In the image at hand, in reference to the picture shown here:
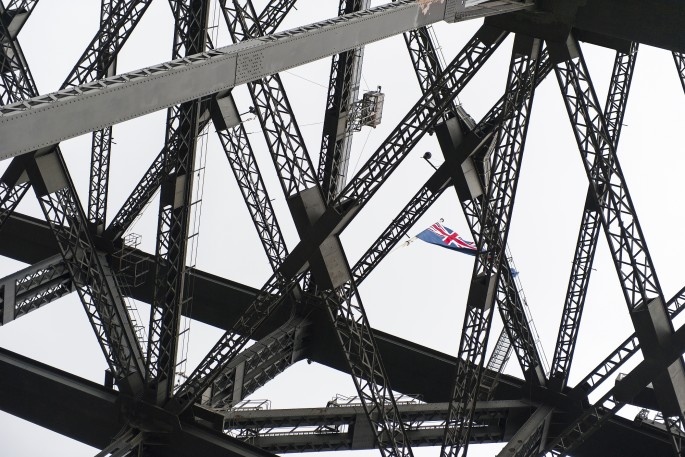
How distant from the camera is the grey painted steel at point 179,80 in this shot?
12.0 m

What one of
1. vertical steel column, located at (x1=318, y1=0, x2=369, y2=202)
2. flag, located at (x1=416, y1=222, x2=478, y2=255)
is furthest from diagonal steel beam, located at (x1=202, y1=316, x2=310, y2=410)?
flag, located at (x1=416, y1=222, x2=478, y2=255)

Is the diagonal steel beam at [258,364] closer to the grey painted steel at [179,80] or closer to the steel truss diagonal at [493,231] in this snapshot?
the steel truss diagonal at [493,231]

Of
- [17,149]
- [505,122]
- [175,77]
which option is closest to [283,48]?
[175,77]

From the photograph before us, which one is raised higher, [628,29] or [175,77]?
[628,29]

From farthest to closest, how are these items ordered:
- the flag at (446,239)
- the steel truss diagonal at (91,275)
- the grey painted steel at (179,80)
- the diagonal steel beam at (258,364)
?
1. the flag at (446,239)
2. the diagonal steel beam at (258,364)
3. the steel truss diagonal at (91,275)
4. the grey painted steel at (179,80)

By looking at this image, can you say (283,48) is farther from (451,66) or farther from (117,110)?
(451,66)

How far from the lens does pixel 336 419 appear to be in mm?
23531

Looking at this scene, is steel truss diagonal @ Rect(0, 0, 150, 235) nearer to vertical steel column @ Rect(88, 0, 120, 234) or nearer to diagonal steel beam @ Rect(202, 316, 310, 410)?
vertical steel column @ Rect(88, 0, 120, 234)

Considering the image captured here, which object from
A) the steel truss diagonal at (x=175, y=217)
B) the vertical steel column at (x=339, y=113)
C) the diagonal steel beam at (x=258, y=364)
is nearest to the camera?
the steel truss diagonal at (x=175, y=217)

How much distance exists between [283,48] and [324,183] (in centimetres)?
1135

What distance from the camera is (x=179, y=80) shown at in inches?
541

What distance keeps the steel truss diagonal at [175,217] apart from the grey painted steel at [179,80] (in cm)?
404

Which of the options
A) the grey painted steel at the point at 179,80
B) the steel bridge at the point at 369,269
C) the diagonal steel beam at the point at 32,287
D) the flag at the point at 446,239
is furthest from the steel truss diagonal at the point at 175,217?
the flag at the point at 446,239

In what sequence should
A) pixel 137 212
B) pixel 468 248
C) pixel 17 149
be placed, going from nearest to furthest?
pixel 17 149 → pixel 137 212 → pixel 468 248
